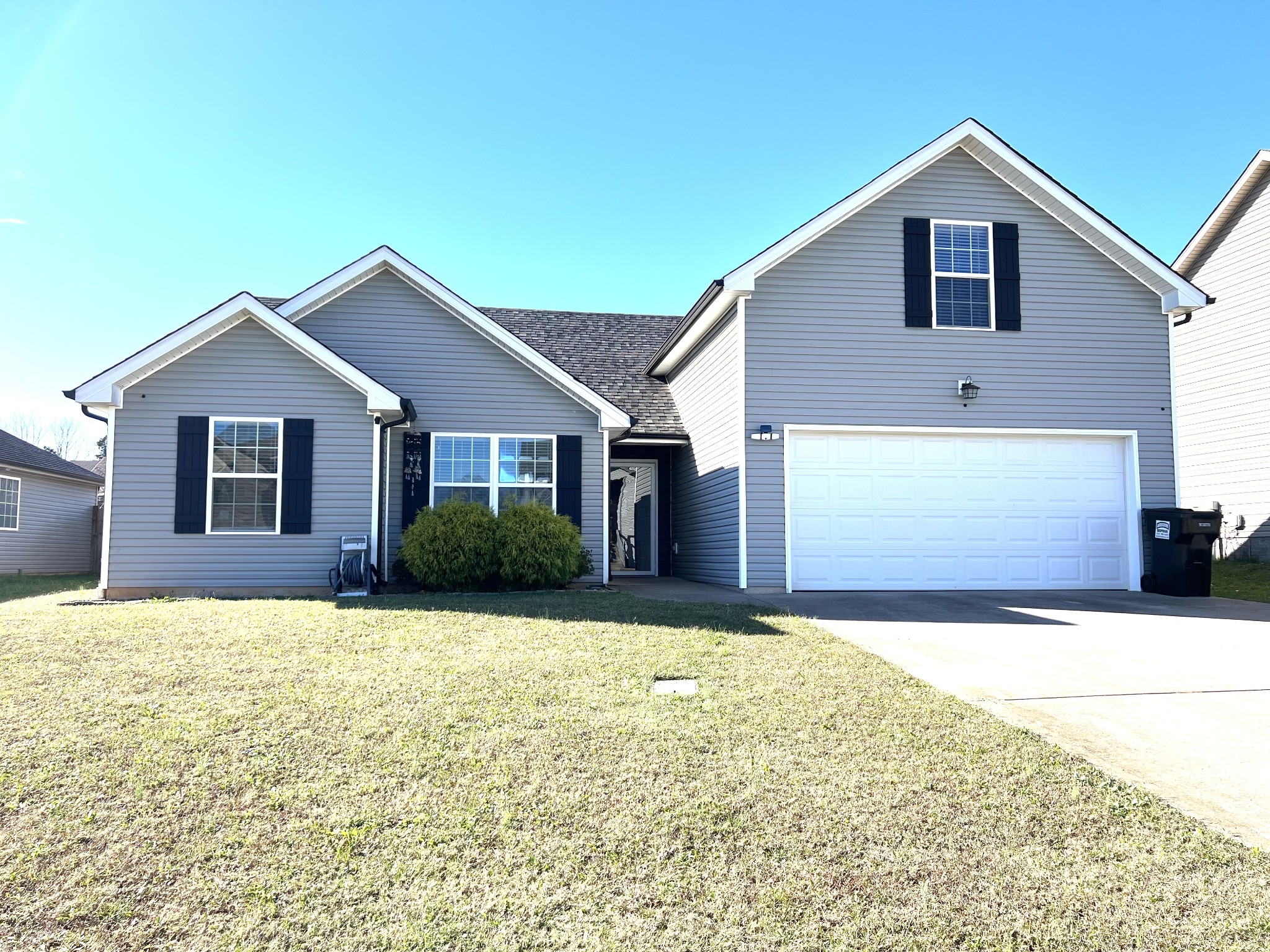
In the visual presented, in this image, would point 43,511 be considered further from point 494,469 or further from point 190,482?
point 494,469

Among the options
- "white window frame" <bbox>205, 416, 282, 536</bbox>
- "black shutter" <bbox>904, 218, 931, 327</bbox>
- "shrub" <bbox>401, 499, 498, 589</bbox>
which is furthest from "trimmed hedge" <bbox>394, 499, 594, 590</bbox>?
"black shutter" <bbox>904, 218, 931, 327</bbox>

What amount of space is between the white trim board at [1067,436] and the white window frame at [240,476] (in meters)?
6.94

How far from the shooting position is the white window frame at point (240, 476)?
11.0 meters

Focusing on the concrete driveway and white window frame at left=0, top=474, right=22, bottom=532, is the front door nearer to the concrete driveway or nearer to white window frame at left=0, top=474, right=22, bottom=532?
the concrete driveway

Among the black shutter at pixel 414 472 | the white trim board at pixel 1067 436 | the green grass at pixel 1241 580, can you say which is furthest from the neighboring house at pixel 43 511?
the green grass at pixel 1241 580

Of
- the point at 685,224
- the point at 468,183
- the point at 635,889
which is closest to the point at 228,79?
the point at 468,183

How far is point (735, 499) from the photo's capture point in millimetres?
11844

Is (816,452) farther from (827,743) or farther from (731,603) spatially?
(827,743)

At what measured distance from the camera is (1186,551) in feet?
38.0

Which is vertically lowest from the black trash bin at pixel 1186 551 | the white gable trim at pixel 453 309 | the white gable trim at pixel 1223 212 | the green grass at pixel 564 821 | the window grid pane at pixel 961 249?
the green grass at pixel 564 821

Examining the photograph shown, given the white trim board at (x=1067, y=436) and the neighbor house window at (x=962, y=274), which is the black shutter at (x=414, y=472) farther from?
the neighbor house window at (x=962, y=274)

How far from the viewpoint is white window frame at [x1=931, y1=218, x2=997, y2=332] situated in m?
12.1

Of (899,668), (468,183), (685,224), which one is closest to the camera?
(899,668)

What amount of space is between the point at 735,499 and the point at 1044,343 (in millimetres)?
5233
